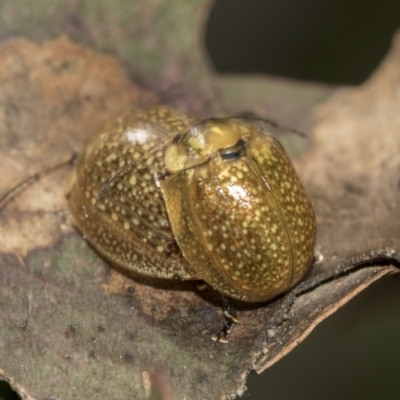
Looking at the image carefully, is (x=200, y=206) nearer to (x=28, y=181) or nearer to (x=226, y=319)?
(x=226, y=319)

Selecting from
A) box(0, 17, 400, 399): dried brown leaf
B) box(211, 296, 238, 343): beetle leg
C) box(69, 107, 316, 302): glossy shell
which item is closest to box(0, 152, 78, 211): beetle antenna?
box(0, 17, 400, 399): dried brown leaf

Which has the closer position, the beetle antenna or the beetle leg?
the beetle leg

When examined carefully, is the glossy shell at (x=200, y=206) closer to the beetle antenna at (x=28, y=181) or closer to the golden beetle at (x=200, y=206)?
the golden beetle at (x=200, y=206)

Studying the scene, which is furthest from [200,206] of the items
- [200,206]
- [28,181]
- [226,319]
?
[28,181]

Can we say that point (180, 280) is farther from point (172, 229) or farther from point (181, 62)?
point (181, 62)

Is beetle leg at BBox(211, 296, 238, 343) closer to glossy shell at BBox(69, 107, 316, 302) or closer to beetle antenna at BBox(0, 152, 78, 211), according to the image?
glossy shell at BBox(69, 107, 316, 302)

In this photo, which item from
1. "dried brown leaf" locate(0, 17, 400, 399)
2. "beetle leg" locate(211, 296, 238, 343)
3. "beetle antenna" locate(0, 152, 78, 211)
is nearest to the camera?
"dried brown leaf" locate(0, 17, 400, 399)
